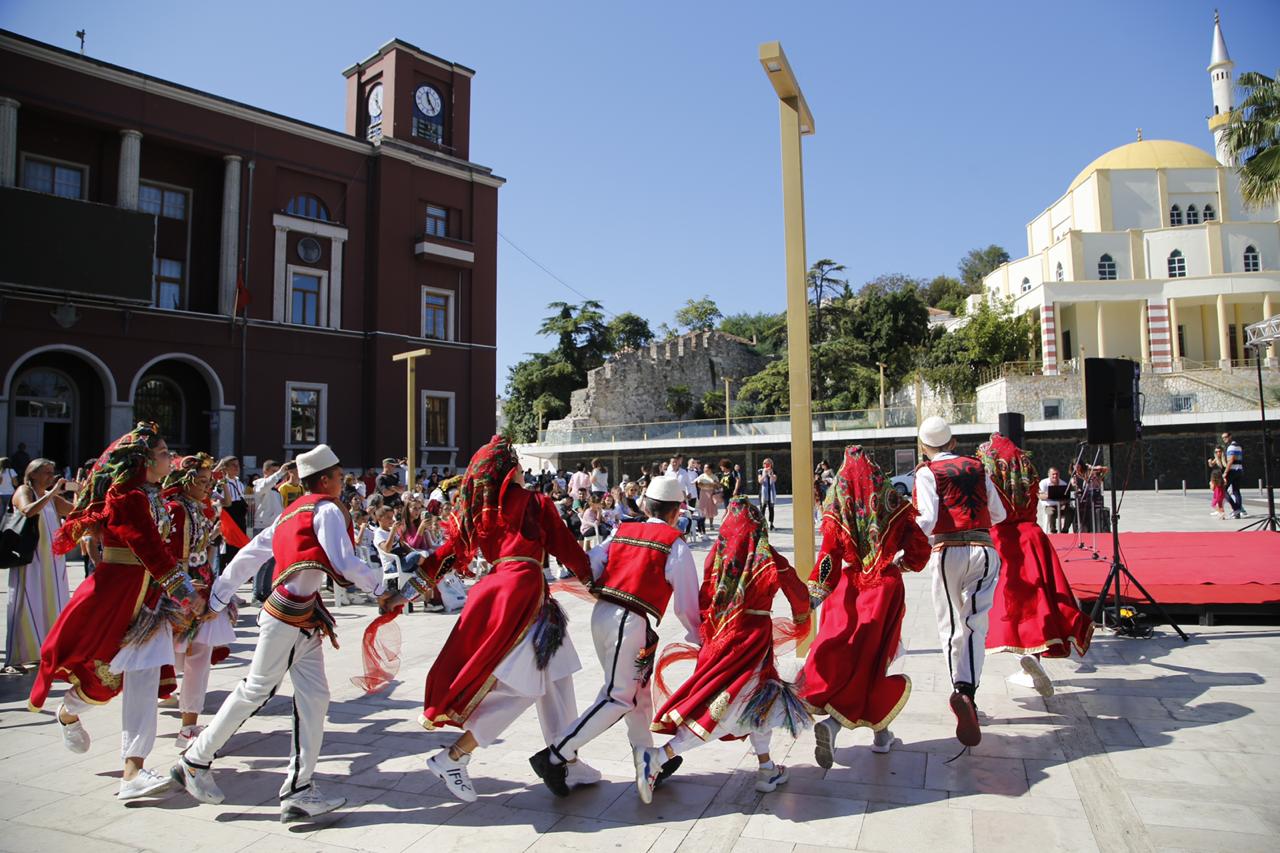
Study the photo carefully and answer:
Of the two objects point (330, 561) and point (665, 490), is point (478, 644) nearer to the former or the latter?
point (330, 561)

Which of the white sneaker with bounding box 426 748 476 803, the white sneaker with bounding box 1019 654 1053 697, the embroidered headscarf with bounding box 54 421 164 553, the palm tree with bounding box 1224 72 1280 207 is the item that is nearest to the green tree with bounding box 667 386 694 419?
the palm tree with bounding box 1224 72 1280 207

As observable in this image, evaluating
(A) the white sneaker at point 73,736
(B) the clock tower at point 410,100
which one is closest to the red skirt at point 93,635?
(A) the white sneaker at point 73,736

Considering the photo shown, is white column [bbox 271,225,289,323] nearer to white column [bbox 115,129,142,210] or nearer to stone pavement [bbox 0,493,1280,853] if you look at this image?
white column [bbox 115,129,142,210]

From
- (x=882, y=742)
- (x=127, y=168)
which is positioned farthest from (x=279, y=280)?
(x=882, y=742)

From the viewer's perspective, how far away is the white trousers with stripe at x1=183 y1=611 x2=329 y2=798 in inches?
158

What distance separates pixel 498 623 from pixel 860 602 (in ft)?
6.71

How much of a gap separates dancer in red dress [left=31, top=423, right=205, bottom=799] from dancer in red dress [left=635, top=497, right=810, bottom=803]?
2.73 metres

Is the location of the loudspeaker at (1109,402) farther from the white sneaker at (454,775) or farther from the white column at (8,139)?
the white column at (8,139)

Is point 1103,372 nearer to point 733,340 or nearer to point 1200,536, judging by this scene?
A: point 1200,536

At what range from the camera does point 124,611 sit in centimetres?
447

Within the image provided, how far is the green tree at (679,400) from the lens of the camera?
5656 centimetres

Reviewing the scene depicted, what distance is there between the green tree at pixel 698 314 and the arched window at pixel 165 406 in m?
55.4

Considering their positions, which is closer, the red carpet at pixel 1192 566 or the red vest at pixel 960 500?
the red vest at pixel 960 500

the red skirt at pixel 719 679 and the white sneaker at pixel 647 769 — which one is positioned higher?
the red skirt at pixel 719 679
